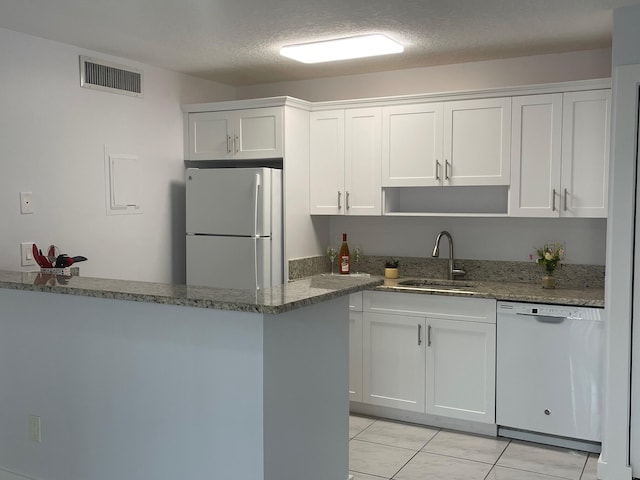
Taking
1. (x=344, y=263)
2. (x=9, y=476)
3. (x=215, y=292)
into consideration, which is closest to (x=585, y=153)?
(x=344, y=263)

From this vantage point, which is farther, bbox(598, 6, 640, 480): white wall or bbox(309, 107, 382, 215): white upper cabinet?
bbox(309, 107, 382, 215): white upper cabinet

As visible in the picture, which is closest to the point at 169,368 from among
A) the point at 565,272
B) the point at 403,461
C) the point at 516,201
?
the point at 403,461

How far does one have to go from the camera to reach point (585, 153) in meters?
3.83

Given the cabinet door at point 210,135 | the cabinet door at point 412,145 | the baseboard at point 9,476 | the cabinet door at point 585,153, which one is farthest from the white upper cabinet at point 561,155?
the baseboard at point 9,476

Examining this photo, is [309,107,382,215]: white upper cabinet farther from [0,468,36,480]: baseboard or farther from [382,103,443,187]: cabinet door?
[0,468,36,480]: baseboard

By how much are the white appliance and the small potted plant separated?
2.57 ft

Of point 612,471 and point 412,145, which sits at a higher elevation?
point 412,145

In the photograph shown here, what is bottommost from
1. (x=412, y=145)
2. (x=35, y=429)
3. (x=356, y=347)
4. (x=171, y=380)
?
(x=35, y=429)

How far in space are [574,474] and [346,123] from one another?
8.77ft

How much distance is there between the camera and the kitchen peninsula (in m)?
2.45

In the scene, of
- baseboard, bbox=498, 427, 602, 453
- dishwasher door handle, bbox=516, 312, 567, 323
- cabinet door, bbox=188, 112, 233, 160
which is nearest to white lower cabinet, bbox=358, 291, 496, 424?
baseboard, bbox=498, 427, 602, 453

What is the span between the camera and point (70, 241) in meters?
3.92

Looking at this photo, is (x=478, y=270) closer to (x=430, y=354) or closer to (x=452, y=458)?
(x=430, y=354)

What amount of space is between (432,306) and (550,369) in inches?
31.1
